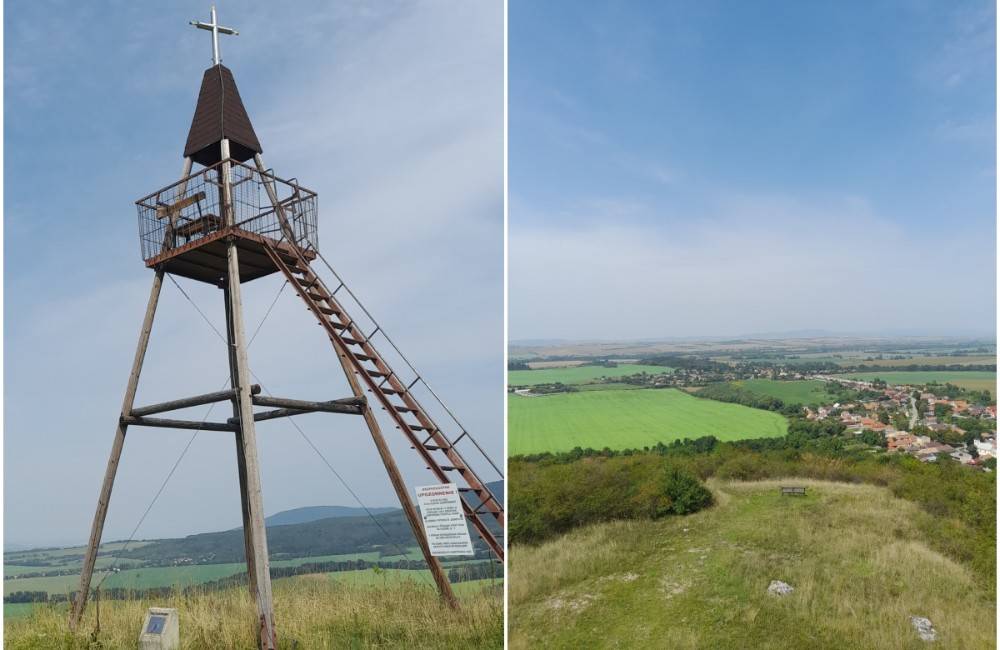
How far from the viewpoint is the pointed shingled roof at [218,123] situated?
7293 mm

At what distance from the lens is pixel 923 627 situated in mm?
5641

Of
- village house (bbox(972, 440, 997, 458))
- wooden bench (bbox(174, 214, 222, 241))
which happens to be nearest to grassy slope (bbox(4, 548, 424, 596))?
wooden bench (bbox(174, 214, 222, 241))

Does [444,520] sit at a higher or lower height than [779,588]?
higher

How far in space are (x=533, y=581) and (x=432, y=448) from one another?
124 cm

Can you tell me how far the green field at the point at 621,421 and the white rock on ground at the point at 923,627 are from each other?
61.4 inches

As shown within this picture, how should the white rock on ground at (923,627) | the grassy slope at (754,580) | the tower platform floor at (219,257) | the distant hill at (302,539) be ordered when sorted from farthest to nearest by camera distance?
the distant hill at (302,539) < the tower platform floor at (219,257) < the grassy slope at (754,580) < the white rock on ground at (923,627)

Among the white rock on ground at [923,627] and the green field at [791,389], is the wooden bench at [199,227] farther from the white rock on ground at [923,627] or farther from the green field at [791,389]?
the white rock on ground at [923,627]

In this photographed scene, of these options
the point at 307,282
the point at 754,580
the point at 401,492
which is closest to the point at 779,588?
the point at 754,580

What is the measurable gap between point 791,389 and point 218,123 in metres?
5.24

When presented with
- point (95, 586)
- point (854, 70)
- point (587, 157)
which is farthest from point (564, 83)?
point (95, 586)

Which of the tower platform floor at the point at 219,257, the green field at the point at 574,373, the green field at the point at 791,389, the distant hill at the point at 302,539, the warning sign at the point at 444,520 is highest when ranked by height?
the tower platform floor at the point at 219,257

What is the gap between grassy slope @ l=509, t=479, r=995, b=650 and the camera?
225 inches

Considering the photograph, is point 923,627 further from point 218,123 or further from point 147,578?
point 218,123

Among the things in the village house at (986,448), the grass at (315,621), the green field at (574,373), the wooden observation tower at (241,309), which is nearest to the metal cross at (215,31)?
the wooden observation tower at (241,309)
